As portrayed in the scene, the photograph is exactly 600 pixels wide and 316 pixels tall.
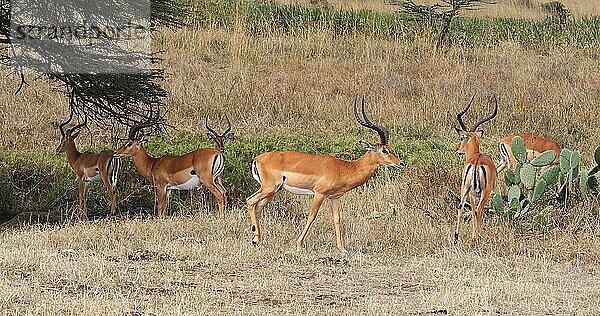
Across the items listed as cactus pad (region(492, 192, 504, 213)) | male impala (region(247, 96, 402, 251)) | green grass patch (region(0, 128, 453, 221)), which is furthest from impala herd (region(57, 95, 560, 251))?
green grass patch (region(0, 128, 453, 221))

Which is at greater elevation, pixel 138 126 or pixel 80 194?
pixel 138 126

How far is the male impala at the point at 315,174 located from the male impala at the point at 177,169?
152 centimetres

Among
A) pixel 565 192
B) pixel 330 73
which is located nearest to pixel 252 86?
pixel 330 73

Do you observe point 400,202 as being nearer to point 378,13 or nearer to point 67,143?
point 67,143

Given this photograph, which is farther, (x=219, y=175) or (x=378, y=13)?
(x=378, y=13)

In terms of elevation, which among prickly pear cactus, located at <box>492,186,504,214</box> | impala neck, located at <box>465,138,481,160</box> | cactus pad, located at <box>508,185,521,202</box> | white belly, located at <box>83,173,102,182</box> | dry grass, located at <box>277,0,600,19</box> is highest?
impala neck, located at <box>465,138,481,160</box>

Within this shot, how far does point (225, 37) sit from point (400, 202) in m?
12.2

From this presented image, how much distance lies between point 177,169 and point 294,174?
7.05ft

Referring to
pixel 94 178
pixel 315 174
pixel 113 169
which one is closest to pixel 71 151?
pixel 94 178

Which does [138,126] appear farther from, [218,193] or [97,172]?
[218,193]

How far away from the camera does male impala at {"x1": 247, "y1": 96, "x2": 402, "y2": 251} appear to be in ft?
28.3

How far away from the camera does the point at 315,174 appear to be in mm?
8609

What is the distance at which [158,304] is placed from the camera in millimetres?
6594

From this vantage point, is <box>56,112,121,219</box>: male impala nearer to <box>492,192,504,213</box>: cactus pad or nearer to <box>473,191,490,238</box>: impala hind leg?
<box>473,191,490,238</box>: impala hind leg
